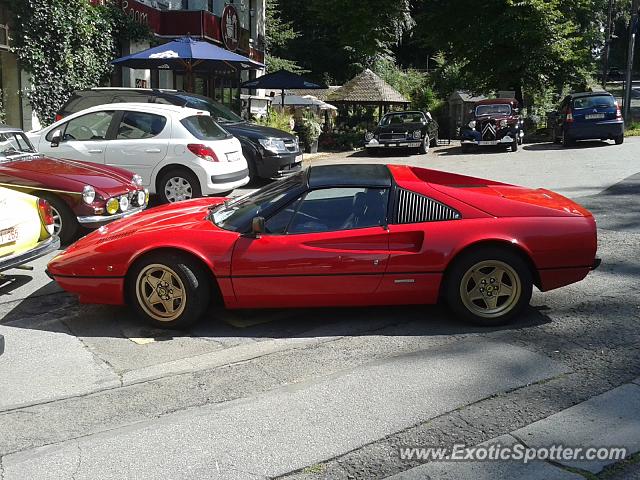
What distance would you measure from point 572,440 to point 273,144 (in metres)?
10.5

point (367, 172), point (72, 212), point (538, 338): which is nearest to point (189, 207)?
point (367, 172)

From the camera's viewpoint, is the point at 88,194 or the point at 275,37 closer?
the point at 88,194

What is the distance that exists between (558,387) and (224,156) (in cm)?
757

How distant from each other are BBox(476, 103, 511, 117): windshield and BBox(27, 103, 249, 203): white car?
43.7 ft

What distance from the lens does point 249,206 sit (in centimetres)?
580

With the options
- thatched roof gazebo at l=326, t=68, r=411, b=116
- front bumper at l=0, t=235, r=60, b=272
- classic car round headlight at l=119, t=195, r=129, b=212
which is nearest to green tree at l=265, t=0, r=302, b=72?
thatched roof gazebo at l=326, t=68, r=411, b=116

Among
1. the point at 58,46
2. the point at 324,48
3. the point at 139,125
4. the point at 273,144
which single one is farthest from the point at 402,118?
the point at 324,48

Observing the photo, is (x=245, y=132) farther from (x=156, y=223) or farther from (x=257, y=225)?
(x=257, y=225)

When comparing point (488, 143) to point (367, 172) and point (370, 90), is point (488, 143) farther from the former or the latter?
point (367, 172)

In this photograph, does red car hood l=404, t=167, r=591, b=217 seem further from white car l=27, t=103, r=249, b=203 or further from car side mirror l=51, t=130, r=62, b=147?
car side mirror l=51, t=130, r=62, b=147

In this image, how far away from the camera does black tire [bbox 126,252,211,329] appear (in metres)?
5.34

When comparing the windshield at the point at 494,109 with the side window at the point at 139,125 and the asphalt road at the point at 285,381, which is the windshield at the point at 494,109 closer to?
the side window at the point at 139,125

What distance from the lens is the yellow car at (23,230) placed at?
6219 mm

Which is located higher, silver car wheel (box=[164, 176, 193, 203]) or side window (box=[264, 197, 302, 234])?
side window (box=[264, 197, 302, 234])
